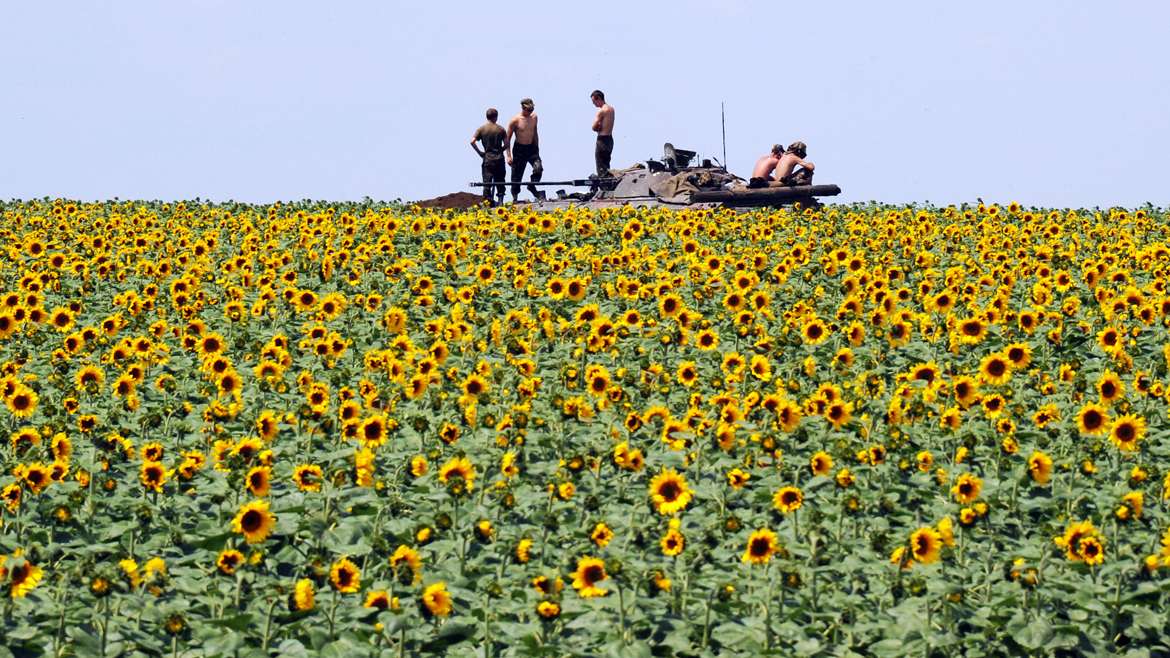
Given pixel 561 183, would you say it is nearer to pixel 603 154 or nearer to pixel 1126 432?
pixel 603 154

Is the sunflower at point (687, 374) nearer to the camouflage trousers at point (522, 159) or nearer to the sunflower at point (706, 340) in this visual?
the sunflower at point (706, 340)

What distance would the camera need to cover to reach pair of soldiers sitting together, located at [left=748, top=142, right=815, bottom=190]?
29078mm

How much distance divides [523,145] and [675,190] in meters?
3.89

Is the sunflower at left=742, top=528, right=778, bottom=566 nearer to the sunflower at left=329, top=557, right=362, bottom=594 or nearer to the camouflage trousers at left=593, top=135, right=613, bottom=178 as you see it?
Result: the sunflower at left=329, top=557, right=362, bottom=594

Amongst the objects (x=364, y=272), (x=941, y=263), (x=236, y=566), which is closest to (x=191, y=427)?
(x=236, y=566)

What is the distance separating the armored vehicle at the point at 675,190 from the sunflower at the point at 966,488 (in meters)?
19.8

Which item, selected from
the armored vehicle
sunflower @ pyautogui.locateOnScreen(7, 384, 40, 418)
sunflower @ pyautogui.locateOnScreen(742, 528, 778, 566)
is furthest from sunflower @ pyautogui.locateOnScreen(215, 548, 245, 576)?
the armored vehicle

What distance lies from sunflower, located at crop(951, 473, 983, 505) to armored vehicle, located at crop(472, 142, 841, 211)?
19788 mm

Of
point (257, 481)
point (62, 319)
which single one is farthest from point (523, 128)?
point (257, 481)

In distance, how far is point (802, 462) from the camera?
9.25m

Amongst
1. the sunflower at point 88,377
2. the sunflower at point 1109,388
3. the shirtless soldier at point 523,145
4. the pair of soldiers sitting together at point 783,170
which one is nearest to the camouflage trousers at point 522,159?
the shirtless soldier at point 523,145

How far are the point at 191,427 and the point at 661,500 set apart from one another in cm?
458

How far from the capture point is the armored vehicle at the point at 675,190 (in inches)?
1101

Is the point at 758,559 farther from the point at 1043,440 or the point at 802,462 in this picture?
the point at 1043,440
